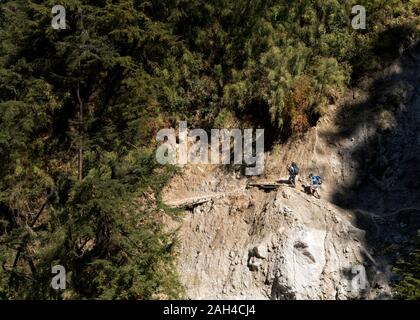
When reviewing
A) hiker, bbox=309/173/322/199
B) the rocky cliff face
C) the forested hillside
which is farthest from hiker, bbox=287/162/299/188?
the forested hillside

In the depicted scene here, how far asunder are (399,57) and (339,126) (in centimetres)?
379

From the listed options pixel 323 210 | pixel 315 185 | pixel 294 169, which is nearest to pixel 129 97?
pixel 294 169

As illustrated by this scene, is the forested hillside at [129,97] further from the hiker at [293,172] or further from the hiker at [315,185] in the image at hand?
the hiker at [315,185]

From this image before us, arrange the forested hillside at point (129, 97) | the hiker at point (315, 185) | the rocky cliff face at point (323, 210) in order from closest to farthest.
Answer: the forested hillside at point (129, 97)
the rocky cliff face at point (323, 210)
the hiker at point (315, 185)

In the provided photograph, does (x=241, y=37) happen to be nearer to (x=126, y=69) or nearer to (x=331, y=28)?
(x=331, y=28)

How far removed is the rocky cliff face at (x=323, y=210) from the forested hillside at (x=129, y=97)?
952mm

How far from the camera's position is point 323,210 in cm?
1605

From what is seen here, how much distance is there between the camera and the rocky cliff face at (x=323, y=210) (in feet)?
49.8

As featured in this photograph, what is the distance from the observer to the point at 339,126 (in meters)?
18.4

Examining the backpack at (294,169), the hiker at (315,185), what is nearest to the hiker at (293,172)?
the backpack at (294,169)

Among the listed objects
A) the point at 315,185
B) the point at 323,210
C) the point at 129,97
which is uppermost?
the point at 129,97

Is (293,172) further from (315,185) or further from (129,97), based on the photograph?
(129,97)

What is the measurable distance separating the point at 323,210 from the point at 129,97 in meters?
7.93

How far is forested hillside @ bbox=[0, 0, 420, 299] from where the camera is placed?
575 inches
